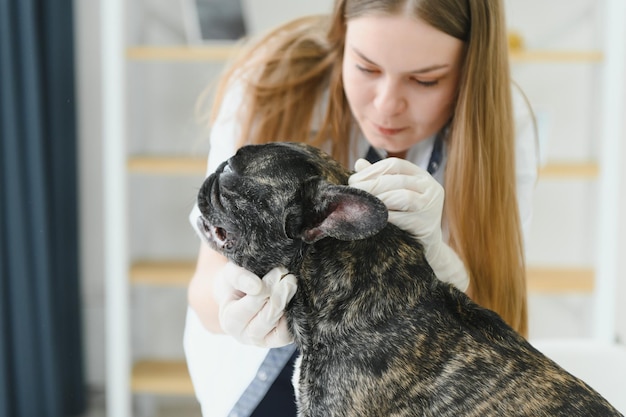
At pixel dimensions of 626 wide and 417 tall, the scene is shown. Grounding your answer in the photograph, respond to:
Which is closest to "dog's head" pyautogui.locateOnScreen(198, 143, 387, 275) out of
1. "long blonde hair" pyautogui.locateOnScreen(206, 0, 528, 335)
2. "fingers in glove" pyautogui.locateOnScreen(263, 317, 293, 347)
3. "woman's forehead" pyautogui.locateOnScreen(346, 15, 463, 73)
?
"fingers in glove" pyautogui.locateOnScreen(263, 317, 293, 347)

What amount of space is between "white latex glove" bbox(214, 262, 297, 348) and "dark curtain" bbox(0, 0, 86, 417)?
5.64 feet

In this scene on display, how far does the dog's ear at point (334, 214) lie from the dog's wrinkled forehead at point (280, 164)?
0.03 meters

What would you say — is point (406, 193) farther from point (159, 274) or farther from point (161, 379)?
point (161, 379)

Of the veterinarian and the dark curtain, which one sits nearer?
the veterinarian

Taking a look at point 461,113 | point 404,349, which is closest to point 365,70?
point 461,113

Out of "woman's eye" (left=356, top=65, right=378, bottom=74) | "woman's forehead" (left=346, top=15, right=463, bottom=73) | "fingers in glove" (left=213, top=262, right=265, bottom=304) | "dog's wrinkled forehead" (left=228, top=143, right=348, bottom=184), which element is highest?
"woman's forehead" (left=346, top=15, right=463, bottom=73)

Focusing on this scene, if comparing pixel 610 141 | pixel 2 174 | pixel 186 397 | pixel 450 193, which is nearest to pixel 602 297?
pixel 610 141

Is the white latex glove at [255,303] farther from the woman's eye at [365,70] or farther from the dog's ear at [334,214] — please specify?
the woman's eye at [365,70]

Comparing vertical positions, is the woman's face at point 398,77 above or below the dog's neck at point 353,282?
above

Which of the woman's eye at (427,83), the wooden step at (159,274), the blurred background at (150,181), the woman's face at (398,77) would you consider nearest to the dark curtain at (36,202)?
the blurred background at (150,181)

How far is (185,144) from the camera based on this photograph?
3.74 m

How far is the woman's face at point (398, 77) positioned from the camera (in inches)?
59.8

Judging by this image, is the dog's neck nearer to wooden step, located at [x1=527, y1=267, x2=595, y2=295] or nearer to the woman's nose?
the woman's nose

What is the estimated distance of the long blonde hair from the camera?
1616mm
